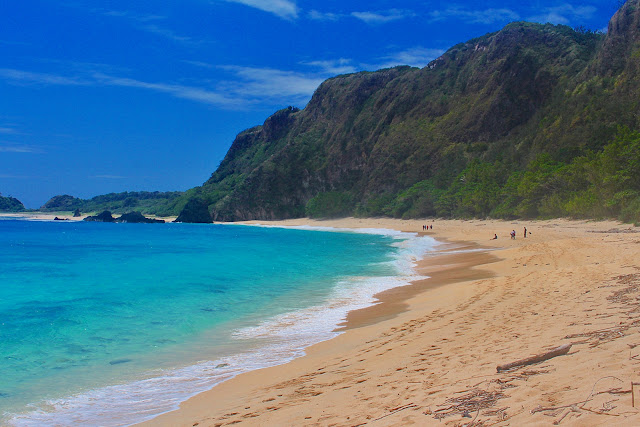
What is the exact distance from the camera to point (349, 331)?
9914 mm

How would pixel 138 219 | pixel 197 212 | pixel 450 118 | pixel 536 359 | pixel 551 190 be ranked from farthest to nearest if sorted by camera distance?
pixel 138 219, pixel 197 212, pixel 450 118, pixel 551 190, pixel 536 359

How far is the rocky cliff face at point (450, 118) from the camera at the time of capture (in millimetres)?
67625

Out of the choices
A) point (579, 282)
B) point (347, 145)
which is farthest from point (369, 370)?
point (347, 145)

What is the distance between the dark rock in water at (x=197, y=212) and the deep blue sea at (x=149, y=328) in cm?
10686

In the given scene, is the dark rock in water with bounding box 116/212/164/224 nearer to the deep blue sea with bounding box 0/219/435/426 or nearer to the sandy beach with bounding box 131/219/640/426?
the deep blue sea with bounding box 0/219/435/426

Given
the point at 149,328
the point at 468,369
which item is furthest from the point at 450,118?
the point at 468,369

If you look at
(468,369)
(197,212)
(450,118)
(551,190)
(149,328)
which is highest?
(450,118)

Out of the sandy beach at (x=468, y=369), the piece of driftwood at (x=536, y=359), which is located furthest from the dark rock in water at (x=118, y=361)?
the piece of driftwood at (x=536, y=359)

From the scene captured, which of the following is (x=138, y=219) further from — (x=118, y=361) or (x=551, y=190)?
(x=118, y=361)

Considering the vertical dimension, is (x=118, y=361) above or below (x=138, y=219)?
below

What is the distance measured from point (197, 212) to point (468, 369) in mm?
130679

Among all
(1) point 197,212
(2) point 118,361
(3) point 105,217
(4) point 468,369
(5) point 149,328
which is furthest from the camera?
(3) point 105,217

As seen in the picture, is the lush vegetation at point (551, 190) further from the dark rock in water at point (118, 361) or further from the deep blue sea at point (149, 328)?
the dark rock in water at point (118, 361)

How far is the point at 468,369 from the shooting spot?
513 centimetres
